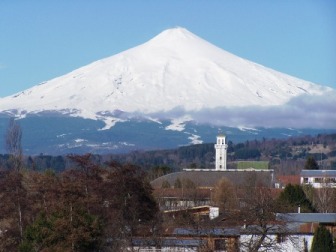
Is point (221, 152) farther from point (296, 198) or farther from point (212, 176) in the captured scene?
point (296, 198)

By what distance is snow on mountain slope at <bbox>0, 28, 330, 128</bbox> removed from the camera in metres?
144

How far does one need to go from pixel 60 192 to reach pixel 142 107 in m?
134

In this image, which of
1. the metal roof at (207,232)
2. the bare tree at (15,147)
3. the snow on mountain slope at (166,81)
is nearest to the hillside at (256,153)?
the snow on mountain slope at (166,81)

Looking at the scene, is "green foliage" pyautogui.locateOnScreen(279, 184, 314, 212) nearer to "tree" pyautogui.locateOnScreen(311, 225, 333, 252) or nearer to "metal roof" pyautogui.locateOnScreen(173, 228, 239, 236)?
"metal roof" pyautogui.locateOnScreen(173, 228, 239, 236)

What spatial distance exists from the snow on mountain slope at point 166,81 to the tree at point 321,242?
119113mm

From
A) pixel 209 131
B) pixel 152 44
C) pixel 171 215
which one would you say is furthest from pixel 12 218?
pixel 209 131

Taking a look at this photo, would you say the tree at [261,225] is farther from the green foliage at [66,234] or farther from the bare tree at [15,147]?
the bare tree at [15,147]

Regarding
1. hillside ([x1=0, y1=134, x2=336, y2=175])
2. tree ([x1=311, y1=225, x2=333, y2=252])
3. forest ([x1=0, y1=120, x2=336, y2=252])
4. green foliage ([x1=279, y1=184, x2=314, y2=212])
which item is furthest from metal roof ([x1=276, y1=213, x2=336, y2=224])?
hillside ([x1=0, y1=134, x2=336, y2=175])

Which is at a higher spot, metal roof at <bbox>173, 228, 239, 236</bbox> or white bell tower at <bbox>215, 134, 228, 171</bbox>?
white bell tower at <bbox>215, 134, 228, 171</bbox>

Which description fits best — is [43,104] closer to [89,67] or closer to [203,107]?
[89,67]

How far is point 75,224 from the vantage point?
1922 cm

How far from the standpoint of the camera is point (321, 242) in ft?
70.5

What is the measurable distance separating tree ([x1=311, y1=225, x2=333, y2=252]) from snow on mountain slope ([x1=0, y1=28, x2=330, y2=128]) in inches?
4689

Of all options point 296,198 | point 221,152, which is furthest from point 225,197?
point 221,152
